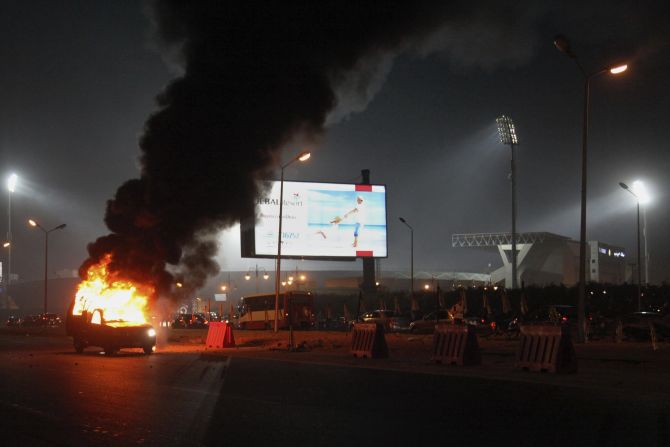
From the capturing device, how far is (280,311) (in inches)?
1849

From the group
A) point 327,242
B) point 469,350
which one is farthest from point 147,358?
point 327,242

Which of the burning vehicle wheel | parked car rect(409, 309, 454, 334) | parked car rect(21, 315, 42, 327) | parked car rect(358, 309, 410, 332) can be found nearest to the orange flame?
the burning vehicle wheel

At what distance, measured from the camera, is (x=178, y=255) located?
1185 inches

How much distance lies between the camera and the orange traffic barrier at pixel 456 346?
60.9 ft

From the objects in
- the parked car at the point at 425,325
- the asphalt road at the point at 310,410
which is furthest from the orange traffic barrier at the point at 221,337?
the parked car at the point at 425,325

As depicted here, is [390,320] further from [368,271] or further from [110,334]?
[110,334]

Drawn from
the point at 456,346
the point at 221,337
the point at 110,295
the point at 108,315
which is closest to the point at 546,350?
the point at 456,346

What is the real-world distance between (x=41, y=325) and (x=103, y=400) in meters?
49.9

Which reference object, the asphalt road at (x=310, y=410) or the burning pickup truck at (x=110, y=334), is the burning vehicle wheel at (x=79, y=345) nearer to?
the burning pickup truck at (x=110, y=334)

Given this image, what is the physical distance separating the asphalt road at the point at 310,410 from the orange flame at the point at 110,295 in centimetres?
1025

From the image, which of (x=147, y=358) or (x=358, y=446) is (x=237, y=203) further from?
(x=358, y=446)

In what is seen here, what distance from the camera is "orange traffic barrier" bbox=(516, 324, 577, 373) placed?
53.0 feet

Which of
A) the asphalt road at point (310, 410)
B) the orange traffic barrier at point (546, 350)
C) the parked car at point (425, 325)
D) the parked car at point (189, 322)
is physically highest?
the orange traffic barrier at point (546, 350)

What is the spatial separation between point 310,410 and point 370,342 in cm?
1082
